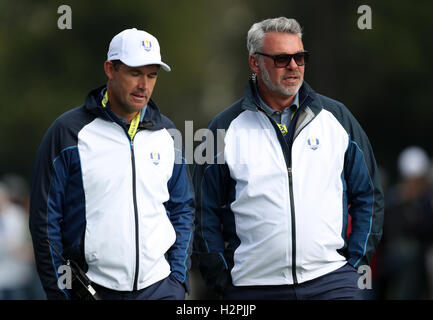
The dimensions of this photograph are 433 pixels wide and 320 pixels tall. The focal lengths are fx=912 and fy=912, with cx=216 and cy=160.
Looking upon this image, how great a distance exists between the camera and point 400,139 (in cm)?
2128

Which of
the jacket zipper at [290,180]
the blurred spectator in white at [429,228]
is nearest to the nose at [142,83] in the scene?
the jacket zipper at [290,180]

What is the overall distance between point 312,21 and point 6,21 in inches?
344

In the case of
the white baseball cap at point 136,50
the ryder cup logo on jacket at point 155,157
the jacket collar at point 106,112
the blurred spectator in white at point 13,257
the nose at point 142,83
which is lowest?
the blurred spectator in white at point 13,257

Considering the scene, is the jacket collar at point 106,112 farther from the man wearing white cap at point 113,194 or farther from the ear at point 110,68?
the ear at point 110,68

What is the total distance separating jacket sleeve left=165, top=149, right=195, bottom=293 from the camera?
5988 millimetres

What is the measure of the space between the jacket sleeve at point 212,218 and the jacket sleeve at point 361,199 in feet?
2.74

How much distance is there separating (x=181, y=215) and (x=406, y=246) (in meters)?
6.68

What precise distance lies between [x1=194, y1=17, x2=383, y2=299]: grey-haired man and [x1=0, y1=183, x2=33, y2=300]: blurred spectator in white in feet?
22.8

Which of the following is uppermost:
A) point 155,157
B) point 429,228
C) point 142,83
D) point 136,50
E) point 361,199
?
point 136,50

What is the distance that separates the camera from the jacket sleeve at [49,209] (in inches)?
222

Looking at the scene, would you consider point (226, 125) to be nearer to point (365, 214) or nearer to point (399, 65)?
point (365, 214)

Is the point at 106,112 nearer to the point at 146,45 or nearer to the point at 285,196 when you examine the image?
the point at 146,45

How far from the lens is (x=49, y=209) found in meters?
5.66

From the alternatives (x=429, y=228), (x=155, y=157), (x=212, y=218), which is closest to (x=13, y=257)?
(x=429, y=228)
